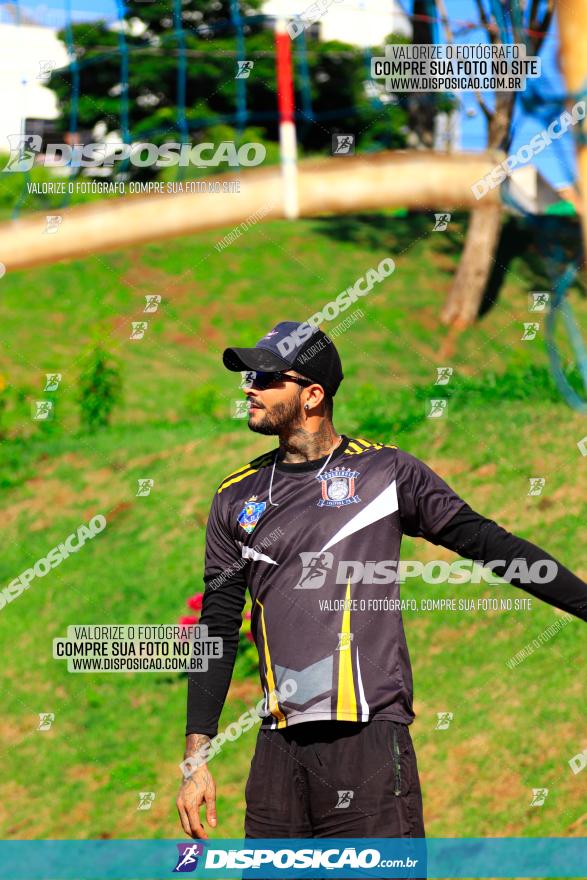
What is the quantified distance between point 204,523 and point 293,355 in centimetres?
536

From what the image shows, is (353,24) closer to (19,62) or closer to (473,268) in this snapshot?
(19,62)

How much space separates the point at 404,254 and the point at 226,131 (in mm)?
7820

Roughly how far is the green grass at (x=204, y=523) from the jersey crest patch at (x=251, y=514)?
335 cm

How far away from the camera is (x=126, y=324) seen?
15.1 m

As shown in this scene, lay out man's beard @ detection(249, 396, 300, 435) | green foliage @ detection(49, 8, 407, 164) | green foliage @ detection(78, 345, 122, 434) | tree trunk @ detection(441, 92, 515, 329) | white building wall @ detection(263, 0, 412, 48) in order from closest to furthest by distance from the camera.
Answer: man's beard @ detection(249, 396, 300, 435) → green foliage @ detection(78, 345, 122, 434) → tree trunk @ detection(441, 92, 515, 329) → green foliage @ detection(49, 8, 407, 164) → white building wall @ detection(263, 0, 412, 48)

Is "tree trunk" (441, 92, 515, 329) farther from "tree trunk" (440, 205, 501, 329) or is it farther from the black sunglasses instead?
the black sunglasses

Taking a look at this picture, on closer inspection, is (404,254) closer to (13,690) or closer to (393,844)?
(13,690)

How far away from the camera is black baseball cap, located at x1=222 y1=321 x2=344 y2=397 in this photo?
4.08m

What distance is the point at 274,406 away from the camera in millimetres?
4113

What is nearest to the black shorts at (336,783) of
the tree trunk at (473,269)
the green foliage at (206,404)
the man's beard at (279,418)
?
the man's beard at (279,418)

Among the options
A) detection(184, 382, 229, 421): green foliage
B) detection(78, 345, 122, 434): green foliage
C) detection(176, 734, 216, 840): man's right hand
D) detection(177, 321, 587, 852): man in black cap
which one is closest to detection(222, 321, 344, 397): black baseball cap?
detection(177, 321, 587, 852): man in black cap

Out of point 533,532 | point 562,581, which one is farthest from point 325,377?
point 533,532

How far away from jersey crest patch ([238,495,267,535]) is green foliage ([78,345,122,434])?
7673mm

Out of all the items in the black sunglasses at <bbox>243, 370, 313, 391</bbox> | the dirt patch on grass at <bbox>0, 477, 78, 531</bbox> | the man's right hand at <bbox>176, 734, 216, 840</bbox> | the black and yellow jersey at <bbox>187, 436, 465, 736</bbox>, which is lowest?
the man's right hand at <bbox>176, 734, 216, 840</bbox>
